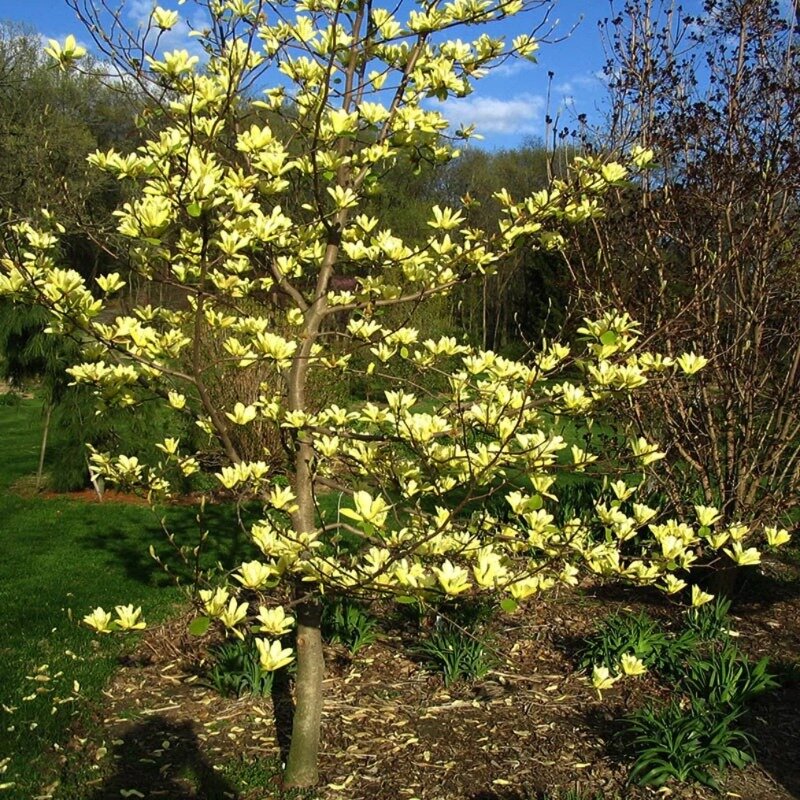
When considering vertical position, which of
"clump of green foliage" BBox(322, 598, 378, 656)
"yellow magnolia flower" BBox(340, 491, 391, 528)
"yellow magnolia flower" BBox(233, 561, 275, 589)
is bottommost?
"clump of green foliage" BBox(322, 598, 378, 656)

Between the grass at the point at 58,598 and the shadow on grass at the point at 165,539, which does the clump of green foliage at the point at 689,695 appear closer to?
the grass at the point at 58,598

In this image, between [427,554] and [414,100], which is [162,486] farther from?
[414,100]

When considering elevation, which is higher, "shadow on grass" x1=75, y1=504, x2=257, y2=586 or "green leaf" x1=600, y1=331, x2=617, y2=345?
"green leaf" x1=600, y1=331, x2=617, y2=345

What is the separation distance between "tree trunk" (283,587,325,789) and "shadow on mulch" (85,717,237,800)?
0.26 metres

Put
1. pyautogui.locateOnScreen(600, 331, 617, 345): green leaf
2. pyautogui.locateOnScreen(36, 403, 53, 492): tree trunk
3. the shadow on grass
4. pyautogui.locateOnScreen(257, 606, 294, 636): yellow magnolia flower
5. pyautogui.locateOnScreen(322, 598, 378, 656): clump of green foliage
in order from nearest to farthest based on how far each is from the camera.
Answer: pyautogui.locateOnScreen(257, 606, 294, 636): yellow magnolia flower, pyautogui.locateOnScreen(600, 331, 617, 345): green leaf, pyautogui.locateOnScreen(322, 598, 378, 656): clump of green foliage, the shadow on grass, pyautogui.locateOnScreen(36, 403, 53, 492): tree trunk

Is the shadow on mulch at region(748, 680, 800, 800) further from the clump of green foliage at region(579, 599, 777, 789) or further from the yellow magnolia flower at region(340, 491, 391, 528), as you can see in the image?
the yellow magnolia flower at region(340, 491, 391, 528)

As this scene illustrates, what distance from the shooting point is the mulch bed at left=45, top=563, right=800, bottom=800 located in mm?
3115

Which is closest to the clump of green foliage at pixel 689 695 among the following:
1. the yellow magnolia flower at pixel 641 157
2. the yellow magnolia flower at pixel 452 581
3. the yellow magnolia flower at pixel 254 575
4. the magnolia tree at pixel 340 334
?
the magnolia tree at pixel 340 334

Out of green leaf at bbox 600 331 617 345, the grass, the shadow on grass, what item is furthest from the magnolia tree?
the shadow on grass

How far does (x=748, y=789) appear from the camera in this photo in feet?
10.2

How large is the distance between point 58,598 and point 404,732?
2.79 m

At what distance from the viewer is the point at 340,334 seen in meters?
3.02

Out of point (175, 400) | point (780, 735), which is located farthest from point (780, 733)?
point (175, 400)

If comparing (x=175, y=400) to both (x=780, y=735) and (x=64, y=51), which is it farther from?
(x=780, y=735)
